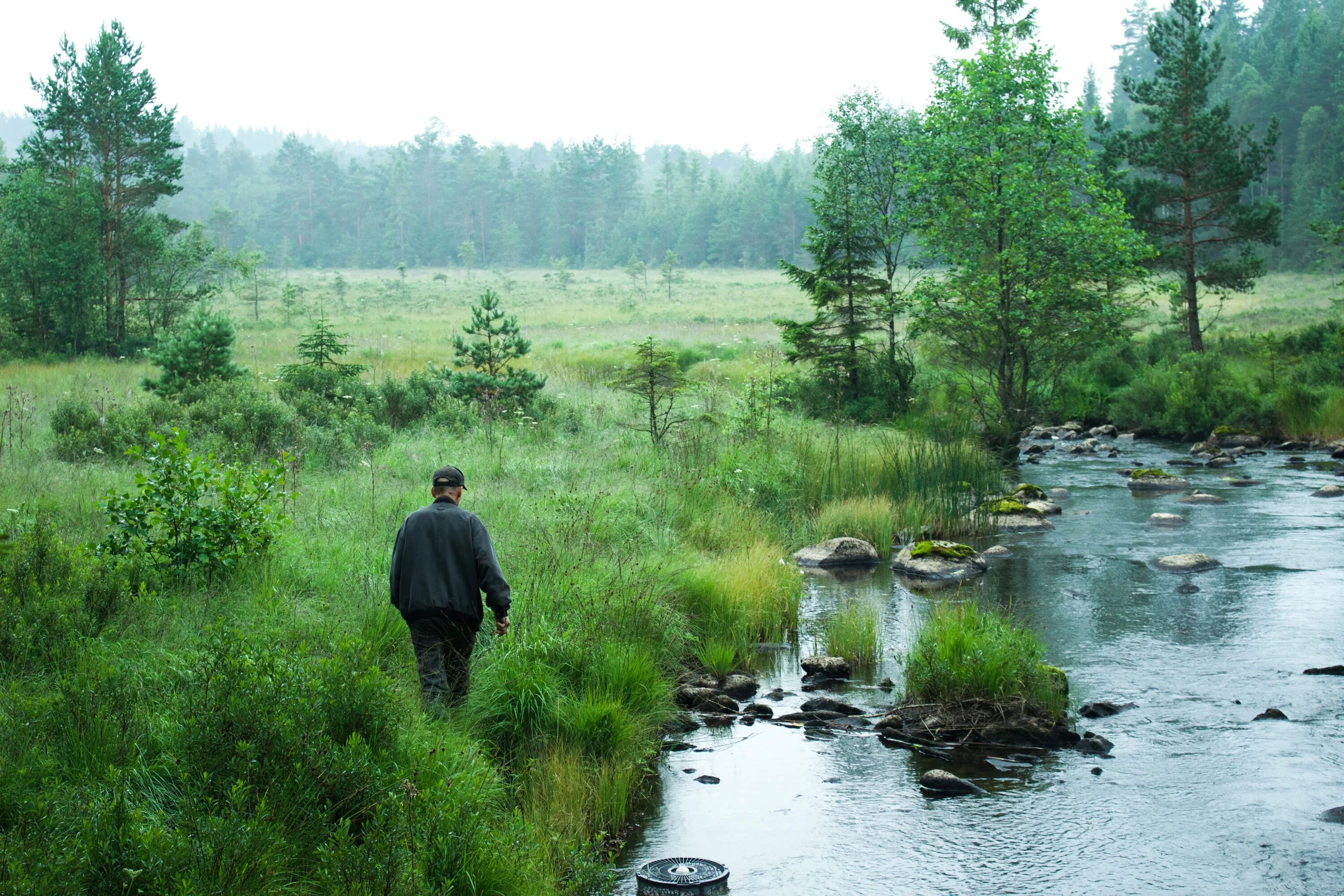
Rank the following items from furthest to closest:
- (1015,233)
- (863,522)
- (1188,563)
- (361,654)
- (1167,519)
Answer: (1015,233), (1167,519), (863,522), (1188,563), (361,654)

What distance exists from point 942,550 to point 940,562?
0.85 feet

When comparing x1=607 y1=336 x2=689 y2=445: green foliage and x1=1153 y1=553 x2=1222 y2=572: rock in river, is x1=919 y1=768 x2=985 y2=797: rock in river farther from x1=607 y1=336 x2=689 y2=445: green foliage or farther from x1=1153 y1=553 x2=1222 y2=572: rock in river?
x1=607 y1=336 x2=689 y2=445: green foliage

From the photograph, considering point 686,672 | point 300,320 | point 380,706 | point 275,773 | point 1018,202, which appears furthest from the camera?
point 300,320

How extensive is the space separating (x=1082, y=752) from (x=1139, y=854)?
4.76ft

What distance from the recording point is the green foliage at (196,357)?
16998mm

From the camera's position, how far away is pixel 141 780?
4801 mm

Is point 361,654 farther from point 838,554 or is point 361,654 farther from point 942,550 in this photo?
point 942,550

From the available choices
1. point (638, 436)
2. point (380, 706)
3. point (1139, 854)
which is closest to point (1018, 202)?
point (638, 436)

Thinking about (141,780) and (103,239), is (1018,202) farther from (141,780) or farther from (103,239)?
(103,239)

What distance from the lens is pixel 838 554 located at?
13.2 meters

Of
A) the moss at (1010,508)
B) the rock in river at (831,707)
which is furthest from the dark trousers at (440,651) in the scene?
the moss at (1010,508)

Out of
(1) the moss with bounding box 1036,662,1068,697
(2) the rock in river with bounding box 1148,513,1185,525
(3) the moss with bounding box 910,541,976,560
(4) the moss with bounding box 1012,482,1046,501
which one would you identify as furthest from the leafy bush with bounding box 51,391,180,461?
(2) the rock in river with bounding box 1148,513,1185,525

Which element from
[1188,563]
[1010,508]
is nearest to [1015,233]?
[1010,508]

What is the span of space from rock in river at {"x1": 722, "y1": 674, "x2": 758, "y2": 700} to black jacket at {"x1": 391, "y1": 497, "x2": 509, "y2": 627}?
285 cm
